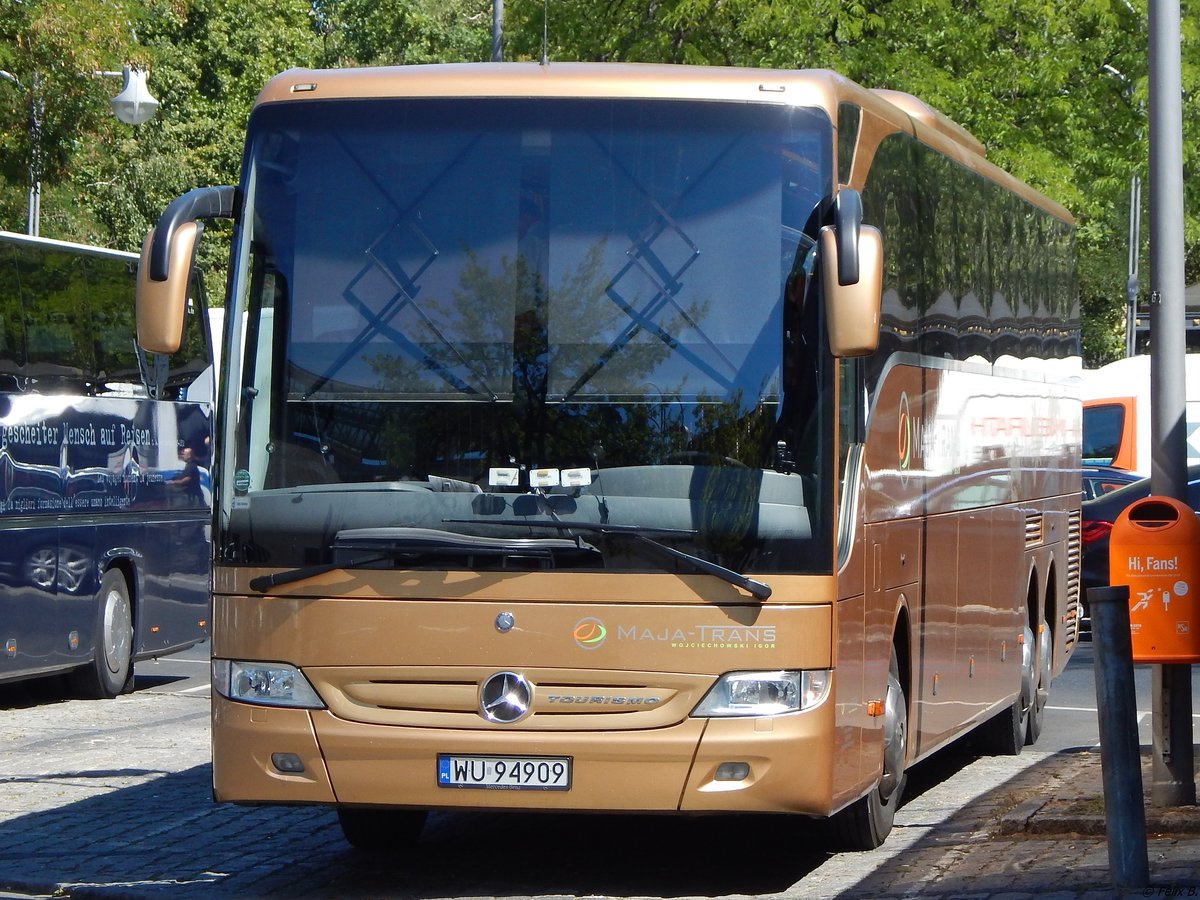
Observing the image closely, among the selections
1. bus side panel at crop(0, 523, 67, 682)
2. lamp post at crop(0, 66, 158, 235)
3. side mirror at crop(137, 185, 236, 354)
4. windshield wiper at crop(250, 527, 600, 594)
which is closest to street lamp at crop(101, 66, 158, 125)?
lamp post at crop(0, 66, 158, 235)

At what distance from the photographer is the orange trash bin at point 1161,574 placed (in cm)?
950

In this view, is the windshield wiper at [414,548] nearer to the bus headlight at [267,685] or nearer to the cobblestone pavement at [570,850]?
the bus headlight at [267,685]

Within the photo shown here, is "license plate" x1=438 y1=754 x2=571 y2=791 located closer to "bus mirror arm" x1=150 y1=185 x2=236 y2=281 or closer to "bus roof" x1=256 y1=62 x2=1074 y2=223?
"bus mirror arm" x1=150 y1=185 x2=236 y2=281

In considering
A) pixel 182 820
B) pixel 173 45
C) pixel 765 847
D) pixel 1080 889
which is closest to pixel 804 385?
pixel 1080 889

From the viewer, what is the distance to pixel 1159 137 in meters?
10.0

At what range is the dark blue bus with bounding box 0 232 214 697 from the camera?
14.8 m

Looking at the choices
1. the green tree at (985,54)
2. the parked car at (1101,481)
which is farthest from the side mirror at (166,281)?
the parked car at (1101,481)

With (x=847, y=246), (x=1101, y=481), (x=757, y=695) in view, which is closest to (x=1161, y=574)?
(x=757, y=695)

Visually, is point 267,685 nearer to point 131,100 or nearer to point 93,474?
point 93,474

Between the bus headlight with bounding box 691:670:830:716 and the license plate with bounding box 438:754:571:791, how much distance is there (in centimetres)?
56

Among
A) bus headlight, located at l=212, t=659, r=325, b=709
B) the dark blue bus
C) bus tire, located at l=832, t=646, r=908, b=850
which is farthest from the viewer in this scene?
the dark blue bus

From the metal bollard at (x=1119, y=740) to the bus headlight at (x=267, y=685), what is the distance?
2872 millimetres

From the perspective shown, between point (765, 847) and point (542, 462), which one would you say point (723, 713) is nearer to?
point (542, 462)

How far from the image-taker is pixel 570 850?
940cm
